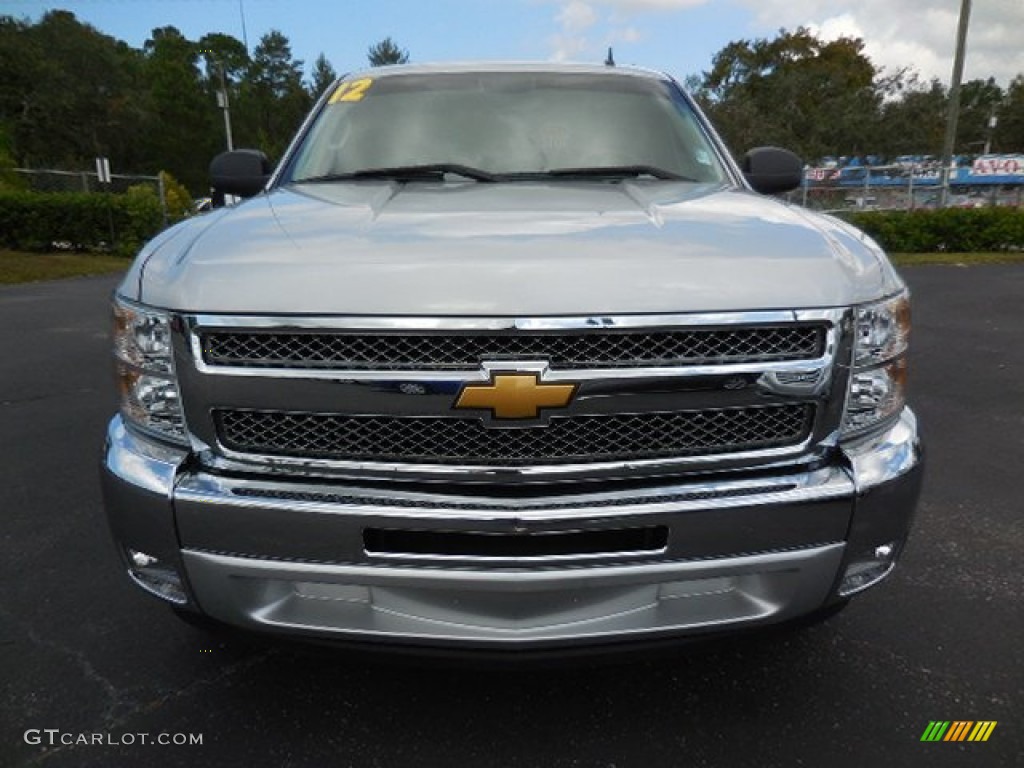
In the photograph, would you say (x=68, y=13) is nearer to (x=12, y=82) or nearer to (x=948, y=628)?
(x=12, y=82)

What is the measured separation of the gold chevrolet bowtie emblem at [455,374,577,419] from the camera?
1.71 meters

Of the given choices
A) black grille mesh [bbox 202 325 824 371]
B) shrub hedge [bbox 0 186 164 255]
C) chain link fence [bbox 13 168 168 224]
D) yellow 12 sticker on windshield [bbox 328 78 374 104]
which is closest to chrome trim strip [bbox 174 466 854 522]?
black grille mesh [bbox 202 325 824 371]

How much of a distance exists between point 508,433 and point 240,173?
7.25 feet

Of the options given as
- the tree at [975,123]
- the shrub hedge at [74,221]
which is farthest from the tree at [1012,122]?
the shrub hedge at [74,221]

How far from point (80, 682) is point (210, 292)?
1442 millimetres

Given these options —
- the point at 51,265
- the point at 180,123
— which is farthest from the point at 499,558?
the point at 180,123

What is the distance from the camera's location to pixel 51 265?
51.2 ft

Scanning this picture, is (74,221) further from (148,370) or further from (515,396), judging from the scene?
(515,396)

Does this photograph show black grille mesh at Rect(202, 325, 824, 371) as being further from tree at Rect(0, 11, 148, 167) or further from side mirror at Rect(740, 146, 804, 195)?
tree at Rect(0, 11, 148, 167)

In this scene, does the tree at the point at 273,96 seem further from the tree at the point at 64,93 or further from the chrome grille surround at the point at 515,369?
the chrome grille surround at the point at 515,369

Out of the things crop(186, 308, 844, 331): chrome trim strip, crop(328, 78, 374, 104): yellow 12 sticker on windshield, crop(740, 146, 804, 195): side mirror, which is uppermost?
crop(328, 78, 374, 104): yellow 12 sticker on windshield

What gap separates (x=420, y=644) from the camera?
183 centimetres

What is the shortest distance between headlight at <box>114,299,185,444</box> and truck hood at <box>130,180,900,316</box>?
6 cm

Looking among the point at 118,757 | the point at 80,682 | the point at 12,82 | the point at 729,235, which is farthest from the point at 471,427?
the point at 12,82
